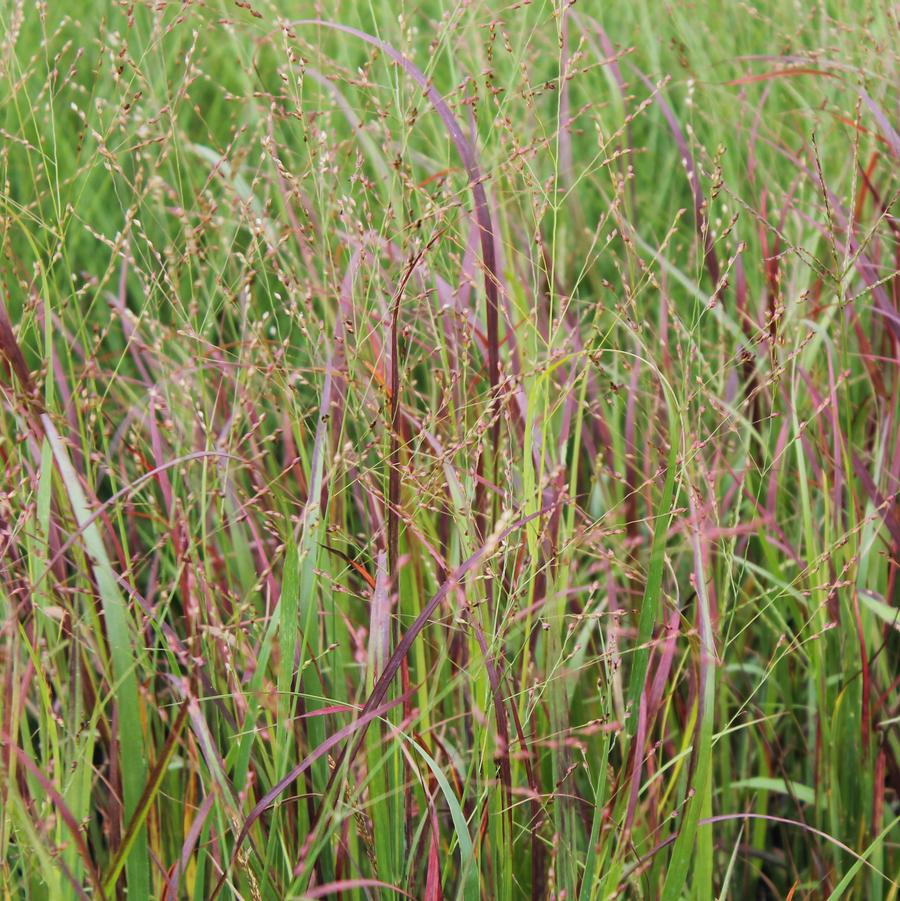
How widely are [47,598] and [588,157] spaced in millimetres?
1613

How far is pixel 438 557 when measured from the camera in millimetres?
965

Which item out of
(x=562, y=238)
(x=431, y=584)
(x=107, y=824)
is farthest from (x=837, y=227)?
(x=107, y=824)

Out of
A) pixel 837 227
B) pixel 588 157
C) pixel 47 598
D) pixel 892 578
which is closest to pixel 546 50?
pixel 588 157

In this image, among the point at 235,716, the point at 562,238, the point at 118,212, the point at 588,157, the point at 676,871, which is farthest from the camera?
the point at 588,157

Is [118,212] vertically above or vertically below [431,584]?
above

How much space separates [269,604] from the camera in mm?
1135

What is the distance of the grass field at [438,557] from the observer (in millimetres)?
969

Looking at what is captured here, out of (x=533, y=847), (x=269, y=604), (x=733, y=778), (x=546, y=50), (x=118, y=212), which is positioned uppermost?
(x=546, y=50)

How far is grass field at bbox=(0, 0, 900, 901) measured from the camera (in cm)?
97

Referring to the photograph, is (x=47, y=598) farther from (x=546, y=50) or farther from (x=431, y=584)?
(x=546, y=50)

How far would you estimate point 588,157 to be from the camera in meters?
2.28

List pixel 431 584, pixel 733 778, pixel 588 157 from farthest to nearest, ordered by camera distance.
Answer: pixel 588 157 < pixel 733 778 < pixel 431 584

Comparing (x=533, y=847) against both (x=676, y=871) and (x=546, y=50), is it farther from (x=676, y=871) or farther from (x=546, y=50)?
(x=546, y=50)

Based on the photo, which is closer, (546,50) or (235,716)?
(235,716)
